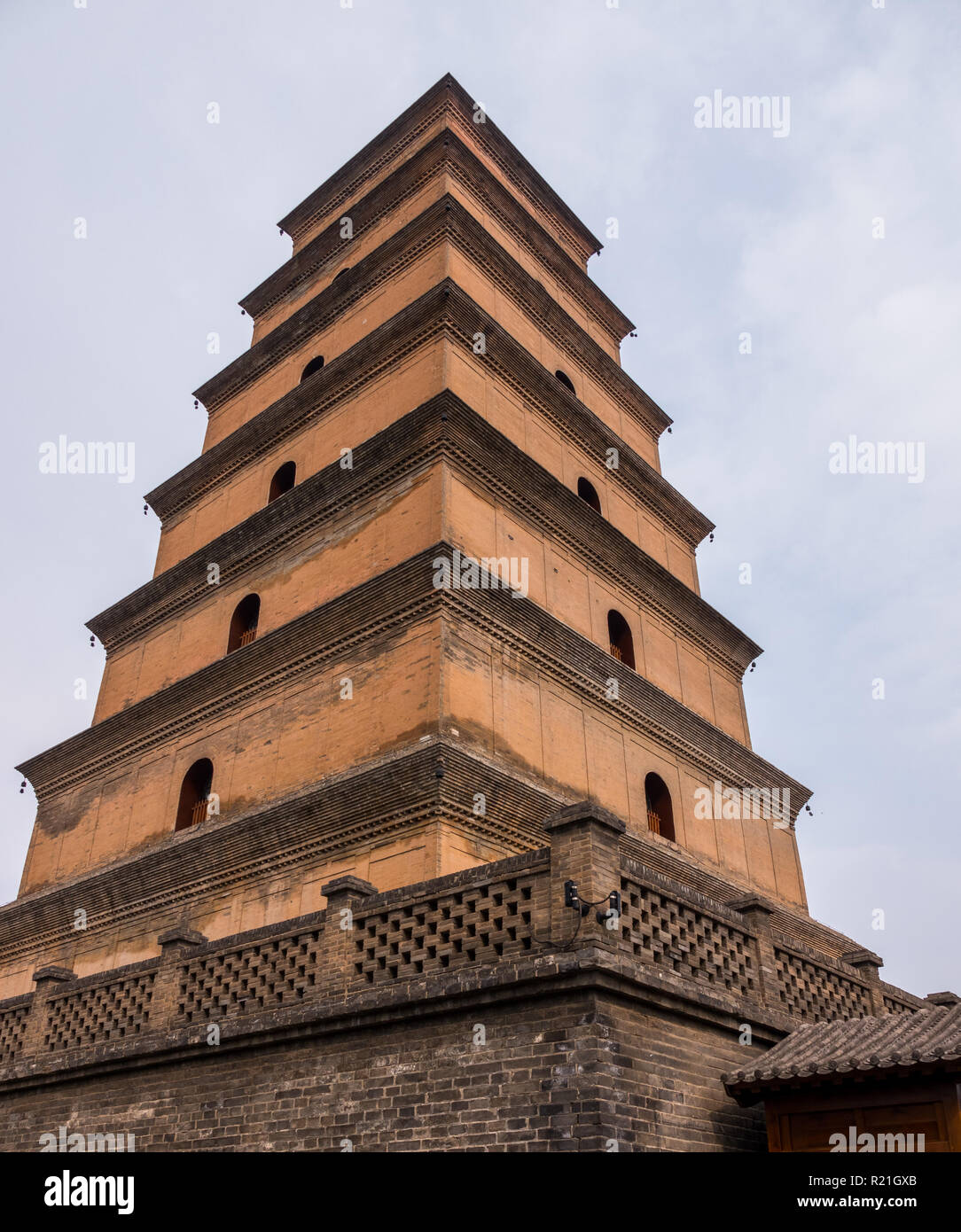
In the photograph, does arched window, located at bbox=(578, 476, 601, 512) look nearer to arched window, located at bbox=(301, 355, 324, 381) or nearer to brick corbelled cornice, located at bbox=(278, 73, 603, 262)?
arched window, located at bbox=(301, 355, 324, 381)

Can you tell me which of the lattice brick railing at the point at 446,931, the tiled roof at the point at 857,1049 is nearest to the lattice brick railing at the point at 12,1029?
the lattice brick railing at the point at 446,931

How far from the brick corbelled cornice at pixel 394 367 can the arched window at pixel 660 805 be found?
5.74 m

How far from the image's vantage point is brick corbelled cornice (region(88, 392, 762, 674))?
14.1 meters

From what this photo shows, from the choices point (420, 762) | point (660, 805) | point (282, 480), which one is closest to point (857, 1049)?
point (420, 762)

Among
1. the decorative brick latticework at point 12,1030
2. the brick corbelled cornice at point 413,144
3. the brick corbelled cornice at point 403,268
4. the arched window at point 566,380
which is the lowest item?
the decorative brick latticework at point 12,1030

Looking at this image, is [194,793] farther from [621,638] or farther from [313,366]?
[313,366]

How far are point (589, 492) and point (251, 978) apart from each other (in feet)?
34.4

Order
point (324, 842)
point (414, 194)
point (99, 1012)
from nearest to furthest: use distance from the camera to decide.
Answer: point (99, 1012) → point (324, 842) → point (414, 194)

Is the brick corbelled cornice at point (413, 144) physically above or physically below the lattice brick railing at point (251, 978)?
above

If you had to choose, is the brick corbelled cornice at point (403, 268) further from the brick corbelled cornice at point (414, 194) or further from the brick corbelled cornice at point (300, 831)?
the brick corbelled cornice at point (300, 831)

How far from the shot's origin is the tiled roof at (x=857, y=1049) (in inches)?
271

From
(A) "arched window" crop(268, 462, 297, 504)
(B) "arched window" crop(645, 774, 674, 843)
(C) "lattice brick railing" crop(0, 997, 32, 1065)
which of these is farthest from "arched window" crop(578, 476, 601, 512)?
(C) "lattice brick railing" crop(0, 997, 32, 1065)

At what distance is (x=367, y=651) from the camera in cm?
1277
